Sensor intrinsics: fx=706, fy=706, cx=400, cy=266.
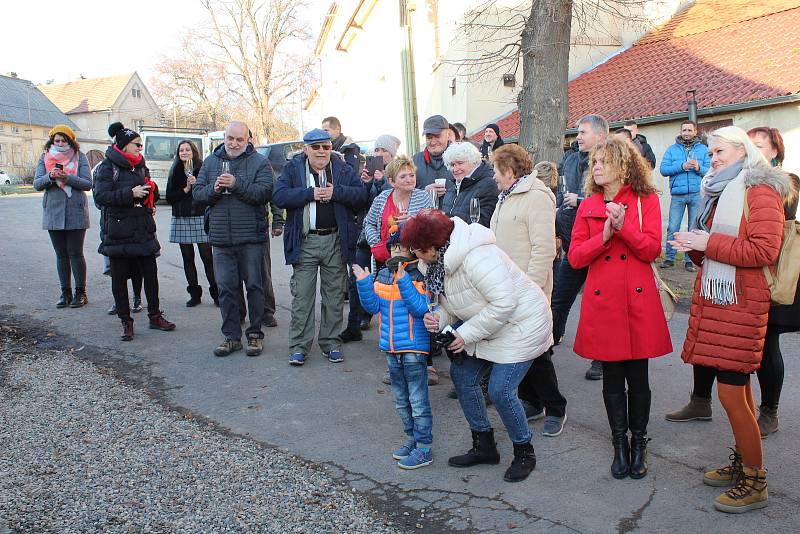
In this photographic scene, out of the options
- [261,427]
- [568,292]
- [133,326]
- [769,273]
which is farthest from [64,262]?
[769,273]

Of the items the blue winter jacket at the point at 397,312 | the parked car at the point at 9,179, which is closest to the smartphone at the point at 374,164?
the blue winter jacket at the point at 397,312

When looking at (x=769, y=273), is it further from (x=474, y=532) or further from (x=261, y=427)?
(x=261, y=427)

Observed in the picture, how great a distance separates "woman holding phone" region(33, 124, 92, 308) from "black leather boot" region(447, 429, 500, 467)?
20.3 feet

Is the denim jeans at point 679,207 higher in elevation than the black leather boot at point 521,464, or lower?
higher

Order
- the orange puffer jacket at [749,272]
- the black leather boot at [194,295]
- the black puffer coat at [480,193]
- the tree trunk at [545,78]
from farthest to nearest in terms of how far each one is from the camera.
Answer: the tree trunk at [545,78]
the black leather boot at [194,295]
the black puffer coat at [480,193]
the orange puffer jacket at [749,272]

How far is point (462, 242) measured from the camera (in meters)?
3.78

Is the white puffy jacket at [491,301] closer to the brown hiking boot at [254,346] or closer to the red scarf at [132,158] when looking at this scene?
the brown hiking boot at [254,346]

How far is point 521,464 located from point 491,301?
3.32 feet

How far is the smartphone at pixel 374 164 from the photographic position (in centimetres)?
731

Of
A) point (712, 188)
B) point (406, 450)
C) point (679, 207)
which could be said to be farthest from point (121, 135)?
point (679, 207)

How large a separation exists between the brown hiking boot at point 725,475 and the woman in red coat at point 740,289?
5 cm

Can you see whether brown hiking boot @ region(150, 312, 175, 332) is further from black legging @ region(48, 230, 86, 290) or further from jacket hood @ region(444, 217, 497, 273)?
jacket hood @ region(444, 217, 497, 273)

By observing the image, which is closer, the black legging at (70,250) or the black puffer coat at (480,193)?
the black puffer coat at (480,193)

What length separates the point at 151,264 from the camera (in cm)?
746
